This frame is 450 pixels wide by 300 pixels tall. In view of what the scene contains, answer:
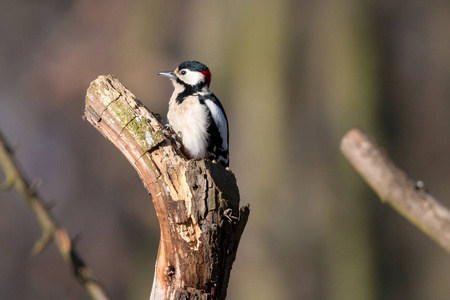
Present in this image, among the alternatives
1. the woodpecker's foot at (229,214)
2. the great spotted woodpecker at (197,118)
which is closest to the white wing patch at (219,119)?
the great spotted woodpecker at (197,118)

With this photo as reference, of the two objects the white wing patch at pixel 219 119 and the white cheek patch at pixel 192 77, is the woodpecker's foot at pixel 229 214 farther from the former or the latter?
the white cheek patch at pixel 192 77

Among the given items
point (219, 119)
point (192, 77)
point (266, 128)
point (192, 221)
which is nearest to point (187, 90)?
point (192, 77)

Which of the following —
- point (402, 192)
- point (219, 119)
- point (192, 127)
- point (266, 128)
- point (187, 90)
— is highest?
point (266, 128)

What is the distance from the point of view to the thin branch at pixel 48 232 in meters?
2.47

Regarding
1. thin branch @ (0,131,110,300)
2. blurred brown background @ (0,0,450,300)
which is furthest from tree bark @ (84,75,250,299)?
blurred brown background @ (0,0,450,300)

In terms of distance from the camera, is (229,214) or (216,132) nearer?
(229,214)

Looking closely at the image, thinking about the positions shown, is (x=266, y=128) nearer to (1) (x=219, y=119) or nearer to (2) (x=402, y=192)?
(1) (x=219, y=119)

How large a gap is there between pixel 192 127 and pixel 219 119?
0.22 m

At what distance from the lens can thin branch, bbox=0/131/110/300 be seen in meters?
2.47

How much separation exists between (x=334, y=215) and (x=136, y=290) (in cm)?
281

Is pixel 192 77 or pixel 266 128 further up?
pixel 266 128

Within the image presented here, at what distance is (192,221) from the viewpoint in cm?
246

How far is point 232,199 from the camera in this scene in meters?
2.47

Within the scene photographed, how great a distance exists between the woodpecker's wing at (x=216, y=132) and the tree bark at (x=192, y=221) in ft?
3.50
